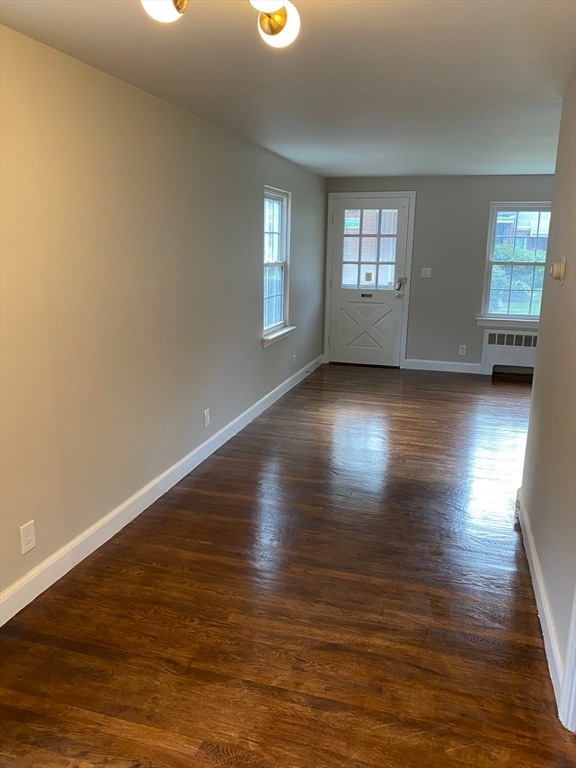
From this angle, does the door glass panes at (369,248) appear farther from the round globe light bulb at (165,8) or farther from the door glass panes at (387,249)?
the round globe light bulb at (165,8)

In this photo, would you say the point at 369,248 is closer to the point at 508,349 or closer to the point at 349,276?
the point at 349,276

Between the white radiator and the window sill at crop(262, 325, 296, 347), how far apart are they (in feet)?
7.88

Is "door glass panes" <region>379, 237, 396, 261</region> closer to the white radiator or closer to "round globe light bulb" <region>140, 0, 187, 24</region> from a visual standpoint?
the white radiator

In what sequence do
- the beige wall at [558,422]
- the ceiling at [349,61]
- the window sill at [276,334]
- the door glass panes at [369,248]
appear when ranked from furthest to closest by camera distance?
1. the door glass panes at [369,248]
2. the window sill at [276,334]
3. the beige wall at [558,422]
4. the ceiling at [349,61]

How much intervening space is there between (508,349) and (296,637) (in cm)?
520

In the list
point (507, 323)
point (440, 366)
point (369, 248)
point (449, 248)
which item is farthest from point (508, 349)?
point (369, 248)

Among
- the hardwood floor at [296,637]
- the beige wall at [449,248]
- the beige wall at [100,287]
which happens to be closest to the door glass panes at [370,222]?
the beige wall at [449,248]

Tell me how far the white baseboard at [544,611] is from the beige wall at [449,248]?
3979 mm

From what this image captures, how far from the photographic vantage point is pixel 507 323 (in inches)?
257

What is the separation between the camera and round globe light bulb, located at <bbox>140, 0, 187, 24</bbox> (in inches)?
56.1

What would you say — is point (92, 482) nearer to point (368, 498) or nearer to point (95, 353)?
point (95, 353)

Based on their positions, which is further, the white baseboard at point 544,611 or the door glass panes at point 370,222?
the door glass panes at point 370,222

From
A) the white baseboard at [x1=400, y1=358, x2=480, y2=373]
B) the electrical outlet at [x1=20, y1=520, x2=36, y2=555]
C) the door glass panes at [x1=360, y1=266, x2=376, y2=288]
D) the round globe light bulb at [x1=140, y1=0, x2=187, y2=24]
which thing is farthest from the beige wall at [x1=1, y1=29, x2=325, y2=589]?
the white baseboard at [x1=400, y1=358, x2=480, y2=373]

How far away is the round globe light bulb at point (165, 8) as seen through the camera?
142cm
